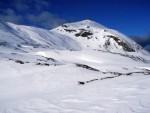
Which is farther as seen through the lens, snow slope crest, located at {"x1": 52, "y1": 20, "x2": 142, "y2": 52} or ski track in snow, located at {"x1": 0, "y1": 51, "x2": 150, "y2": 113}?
snow slope crest, located at {"x1": 52, "y1": 20, "x2": 142, "y2": 52}

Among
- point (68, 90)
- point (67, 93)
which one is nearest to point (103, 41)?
point (68, 90)

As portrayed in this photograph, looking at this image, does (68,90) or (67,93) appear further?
(68,90)

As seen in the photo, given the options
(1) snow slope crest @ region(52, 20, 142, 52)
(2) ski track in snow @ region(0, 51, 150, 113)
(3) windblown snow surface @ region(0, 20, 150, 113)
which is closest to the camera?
(2) ski track in snow @ region(0, 51, 150, 113)

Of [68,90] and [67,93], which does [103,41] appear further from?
[67,93]

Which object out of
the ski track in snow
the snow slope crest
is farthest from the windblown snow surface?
the snow slope crest

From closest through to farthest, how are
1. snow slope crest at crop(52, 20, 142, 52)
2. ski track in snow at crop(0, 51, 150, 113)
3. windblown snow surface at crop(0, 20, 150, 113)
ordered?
ski track in snow at crop(0, 51, 150, 113) → windblown snow surface at crop(0, 20, 150, 113) → snow slope crest at crop(52, 20, 142, 52)

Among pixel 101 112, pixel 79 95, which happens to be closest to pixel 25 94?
pixel 79 95

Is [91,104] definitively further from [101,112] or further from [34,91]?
[34,91]

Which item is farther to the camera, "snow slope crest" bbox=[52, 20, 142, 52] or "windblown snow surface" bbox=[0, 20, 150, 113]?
"snow slope crest" bbox=[52, 20, 142, 52]

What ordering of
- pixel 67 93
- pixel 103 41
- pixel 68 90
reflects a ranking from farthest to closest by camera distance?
1. pixel 103 41
2. pixel 68 90
3. pixel 67 93

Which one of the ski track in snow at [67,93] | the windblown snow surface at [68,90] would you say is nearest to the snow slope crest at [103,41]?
the windblown snow surface at [68,90]

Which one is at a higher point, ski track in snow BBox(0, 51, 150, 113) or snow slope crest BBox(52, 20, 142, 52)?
snow slope crest BBox(52, 20, 142, 52)

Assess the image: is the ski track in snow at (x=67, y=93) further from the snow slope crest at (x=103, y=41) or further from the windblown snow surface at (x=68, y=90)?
the snow slope crest at (x=103, y=41)

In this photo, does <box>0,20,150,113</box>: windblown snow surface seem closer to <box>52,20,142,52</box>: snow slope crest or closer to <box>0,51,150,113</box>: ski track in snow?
<box>0,51,150,113</box>: ski track in snow
